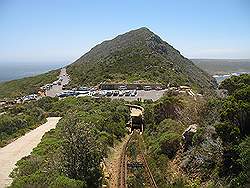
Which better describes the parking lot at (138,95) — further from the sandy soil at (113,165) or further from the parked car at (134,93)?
the sandy soil at (113,165)

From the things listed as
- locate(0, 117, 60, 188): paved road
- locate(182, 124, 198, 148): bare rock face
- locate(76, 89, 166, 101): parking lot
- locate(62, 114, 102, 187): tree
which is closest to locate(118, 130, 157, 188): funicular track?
locate(62, 114, 102, 187): tree

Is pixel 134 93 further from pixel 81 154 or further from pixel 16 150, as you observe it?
pixel 81 154

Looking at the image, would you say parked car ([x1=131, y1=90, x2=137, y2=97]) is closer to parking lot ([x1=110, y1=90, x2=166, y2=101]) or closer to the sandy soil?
parking lot ([x1=110, y1=90, x2=166, y2=101])

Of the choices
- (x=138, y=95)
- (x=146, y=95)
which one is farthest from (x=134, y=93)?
(x=146, y=95)

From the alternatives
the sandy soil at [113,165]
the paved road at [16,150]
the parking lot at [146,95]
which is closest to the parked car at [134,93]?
the parking lot at [146,95]

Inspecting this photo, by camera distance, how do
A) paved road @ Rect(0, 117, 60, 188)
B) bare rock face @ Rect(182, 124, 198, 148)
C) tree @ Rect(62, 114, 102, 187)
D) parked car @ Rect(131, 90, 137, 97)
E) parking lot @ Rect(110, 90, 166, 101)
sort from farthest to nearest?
1. parked car @ Rect(131, 90, 137, 97)
2. parking lot @ Rect(110, 90, 166, 101)
3. paved road @ Rect(0, 117, 60, 188)
4. bare rock face @ Rect(182, 124, 198, 148)
5. tree @ Rect(62, 114, 102, 187)

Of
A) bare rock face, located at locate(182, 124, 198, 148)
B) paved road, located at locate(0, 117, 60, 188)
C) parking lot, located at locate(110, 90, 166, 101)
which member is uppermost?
bare rock face, located at locate(182, 124, 198, 148)

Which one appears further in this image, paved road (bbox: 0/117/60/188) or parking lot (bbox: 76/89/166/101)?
parking lot (bbox: 76/89/166/101)

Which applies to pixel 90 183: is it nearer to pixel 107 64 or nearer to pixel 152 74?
pixel 152 74
